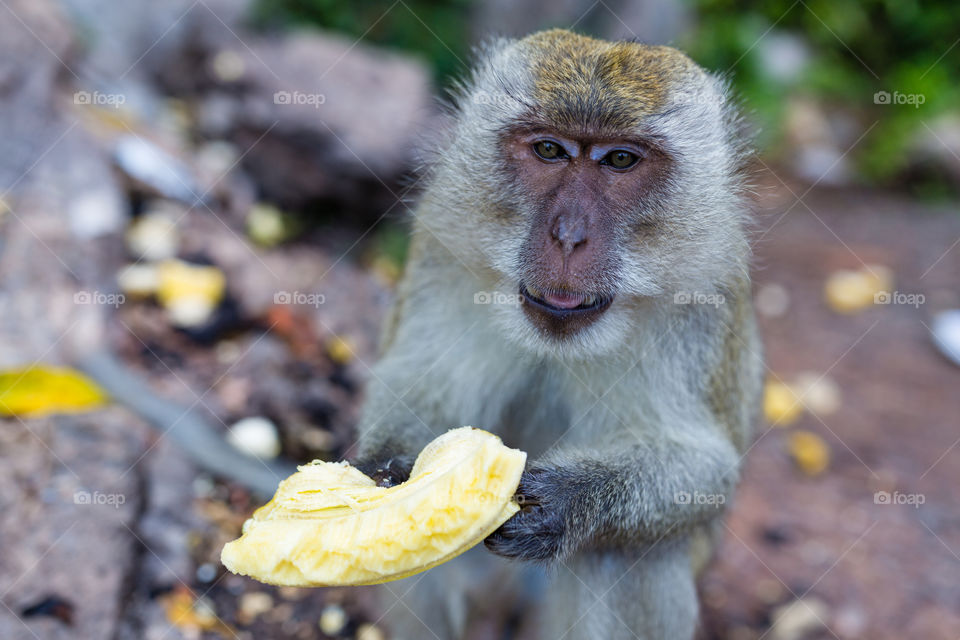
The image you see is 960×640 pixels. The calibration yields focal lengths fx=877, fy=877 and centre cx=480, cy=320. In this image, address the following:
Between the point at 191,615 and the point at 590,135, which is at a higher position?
the point at 590,135

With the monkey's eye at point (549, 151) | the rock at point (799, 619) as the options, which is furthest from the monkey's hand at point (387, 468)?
the rock at point (799, 619)

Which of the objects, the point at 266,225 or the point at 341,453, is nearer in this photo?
the point at 341,453

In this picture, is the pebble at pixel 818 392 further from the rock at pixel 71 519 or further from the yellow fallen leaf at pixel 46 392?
the yellow fallen leaf at pixel 46 392

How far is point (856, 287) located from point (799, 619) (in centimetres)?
399

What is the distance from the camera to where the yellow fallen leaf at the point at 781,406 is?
6.39 metres

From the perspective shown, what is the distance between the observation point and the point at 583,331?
10.2 feet

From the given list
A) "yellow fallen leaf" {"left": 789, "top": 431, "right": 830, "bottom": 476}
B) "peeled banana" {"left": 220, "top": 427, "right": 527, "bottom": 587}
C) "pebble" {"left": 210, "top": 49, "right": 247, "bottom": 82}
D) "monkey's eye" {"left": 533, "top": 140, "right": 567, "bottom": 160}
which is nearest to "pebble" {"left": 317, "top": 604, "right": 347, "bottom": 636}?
"peeled banana" {"left": 220, "top": 427, "right": 527, "bottom": 587}

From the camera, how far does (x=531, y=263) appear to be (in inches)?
120

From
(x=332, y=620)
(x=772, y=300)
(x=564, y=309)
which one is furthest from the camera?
(x=772, y=300)

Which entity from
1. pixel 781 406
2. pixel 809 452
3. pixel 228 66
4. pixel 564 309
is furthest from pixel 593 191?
pixel 228 66

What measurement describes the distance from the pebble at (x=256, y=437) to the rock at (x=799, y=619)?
9.57 ft

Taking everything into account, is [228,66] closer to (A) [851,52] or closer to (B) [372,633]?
(B) [372,633]

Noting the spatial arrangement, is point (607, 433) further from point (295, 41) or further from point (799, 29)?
point (799, 29)

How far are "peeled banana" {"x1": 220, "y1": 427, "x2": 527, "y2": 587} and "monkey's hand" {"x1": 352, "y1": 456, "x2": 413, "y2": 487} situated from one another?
36cm
